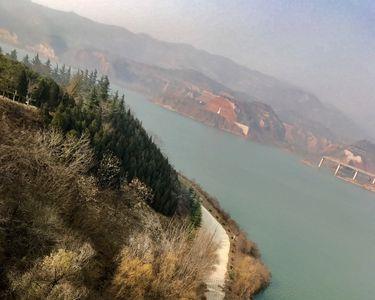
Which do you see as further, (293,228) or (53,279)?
(293,228)

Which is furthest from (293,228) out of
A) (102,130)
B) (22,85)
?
(22,85)

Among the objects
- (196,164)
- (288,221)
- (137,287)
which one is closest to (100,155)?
(137,287)

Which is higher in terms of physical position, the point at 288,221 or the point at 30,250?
the point at 30,250

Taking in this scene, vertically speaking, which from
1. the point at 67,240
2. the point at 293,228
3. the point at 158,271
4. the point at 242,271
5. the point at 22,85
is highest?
the point at 22,85

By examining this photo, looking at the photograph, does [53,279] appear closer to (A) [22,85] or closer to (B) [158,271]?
(B) [158,271]

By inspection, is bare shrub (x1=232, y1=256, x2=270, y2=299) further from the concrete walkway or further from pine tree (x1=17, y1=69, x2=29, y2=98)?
pine tree (x1=17, y1=69, x2=29, y2=98)

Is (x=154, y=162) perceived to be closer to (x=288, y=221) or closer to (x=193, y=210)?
(x=193, y=210)

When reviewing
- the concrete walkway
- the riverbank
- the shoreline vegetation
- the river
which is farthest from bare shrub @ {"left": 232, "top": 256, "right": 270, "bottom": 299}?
the concrete walkway
